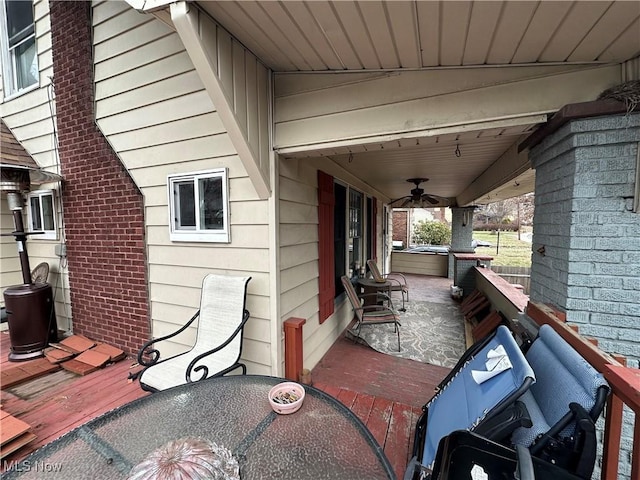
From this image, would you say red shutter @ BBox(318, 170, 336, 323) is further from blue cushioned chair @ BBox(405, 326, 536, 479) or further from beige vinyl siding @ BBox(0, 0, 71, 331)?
beige vinyl siding @ BBox(0, 0, 71, 331)

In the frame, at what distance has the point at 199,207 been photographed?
99.2 inches

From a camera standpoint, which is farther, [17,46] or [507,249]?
[507,249]

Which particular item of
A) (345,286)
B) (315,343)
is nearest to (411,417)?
(315,343)

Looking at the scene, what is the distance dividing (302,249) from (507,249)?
1361cm

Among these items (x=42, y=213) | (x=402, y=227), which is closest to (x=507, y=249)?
(x=402, y=227)

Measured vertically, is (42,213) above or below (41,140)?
below

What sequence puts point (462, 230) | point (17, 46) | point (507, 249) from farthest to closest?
1. point (507, 249)
2. point (462, 230)
3. point (17, 46)

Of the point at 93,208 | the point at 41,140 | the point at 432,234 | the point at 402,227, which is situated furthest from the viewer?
the point at 432,234

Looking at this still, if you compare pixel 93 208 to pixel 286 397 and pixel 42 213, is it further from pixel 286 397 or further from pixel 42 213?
pixel 286 397

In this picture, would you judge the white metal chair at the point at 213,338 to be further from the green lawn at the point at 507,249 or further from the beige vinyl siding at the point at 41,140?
the green lawn at the point at 507,249

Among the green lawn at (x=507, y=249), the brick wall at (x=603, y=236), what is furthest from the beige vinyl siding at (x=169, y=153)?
the green lawn at (x=507, y=249)

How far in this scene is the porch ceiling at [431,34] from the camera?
1.22m

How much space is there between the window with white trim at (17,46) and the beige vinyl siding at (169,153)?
180cm

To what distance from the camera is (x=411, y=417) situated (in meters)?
2.05
